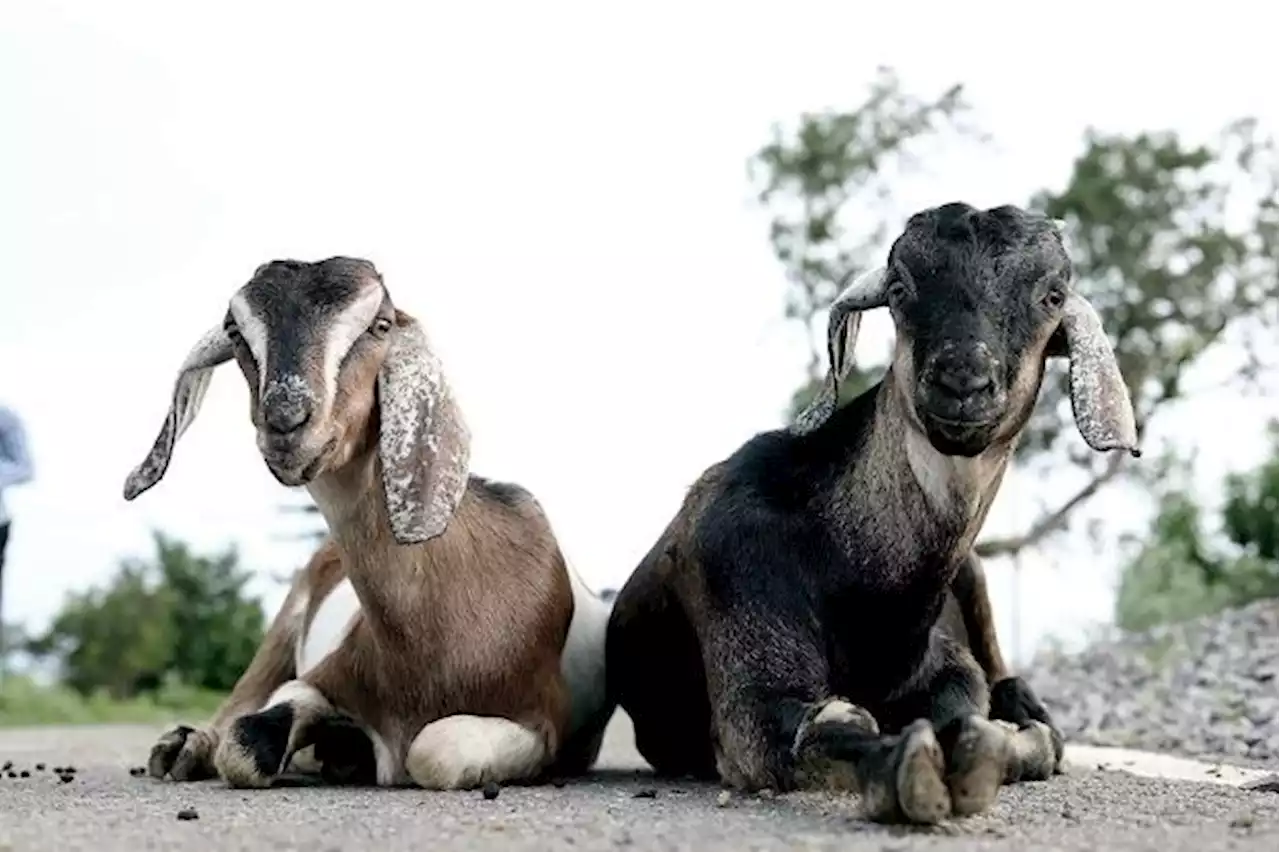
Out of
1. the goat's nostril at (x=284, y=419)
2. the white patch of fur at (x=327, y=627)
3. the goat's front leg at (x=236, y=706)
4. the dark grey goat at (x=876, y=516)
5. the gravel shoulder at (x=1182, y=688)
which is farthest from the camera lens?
the gravel shoulder at (x=1182, y=688)

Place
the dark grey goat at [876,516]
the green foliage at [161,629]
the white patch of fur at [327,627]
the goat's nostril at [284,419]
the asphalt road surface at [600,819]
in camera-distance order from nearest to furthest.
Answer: the asphalt road surface at [600,819]
the dark grey goat at [876,516]
the goat's nostril at [284,419]
the white patch of fur at [327,627]
the green foliage at [161,629]

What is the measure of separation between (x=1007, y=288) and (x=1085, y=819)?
137cm

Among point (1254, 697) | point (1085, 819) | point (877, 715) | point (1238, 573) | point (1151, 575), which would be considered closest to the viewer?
point (1085, 819)

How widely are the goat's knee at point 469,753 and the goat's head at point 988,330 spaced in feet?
5.13

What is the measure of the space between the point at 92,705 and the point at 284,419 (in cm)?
1275

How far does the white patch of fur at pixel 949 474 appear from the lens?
4758mm

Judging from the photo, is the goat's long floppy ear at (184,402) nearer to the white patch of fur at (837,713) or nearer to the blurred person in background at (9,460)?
the white patch of fur at (837,713)

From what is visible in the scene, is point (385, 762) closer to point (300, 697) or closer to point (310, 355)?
point (300, 697)

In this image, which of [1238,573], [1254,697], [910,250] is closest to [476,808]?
[910,250]

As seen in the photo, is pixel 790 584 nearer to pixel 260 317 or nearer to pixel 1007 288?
pixel 1007 288

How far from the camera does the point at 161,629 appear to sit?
69.4 feet

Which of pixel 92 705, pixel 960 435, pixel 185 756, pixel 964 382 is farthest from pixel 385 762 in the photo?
pixel 92 705

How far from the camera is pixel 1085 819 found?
4.42 meters

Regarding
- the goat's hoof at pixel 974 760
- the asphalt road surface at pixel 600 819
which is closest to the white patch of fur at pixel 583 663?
the asphalt road surface at pixel 600 819
